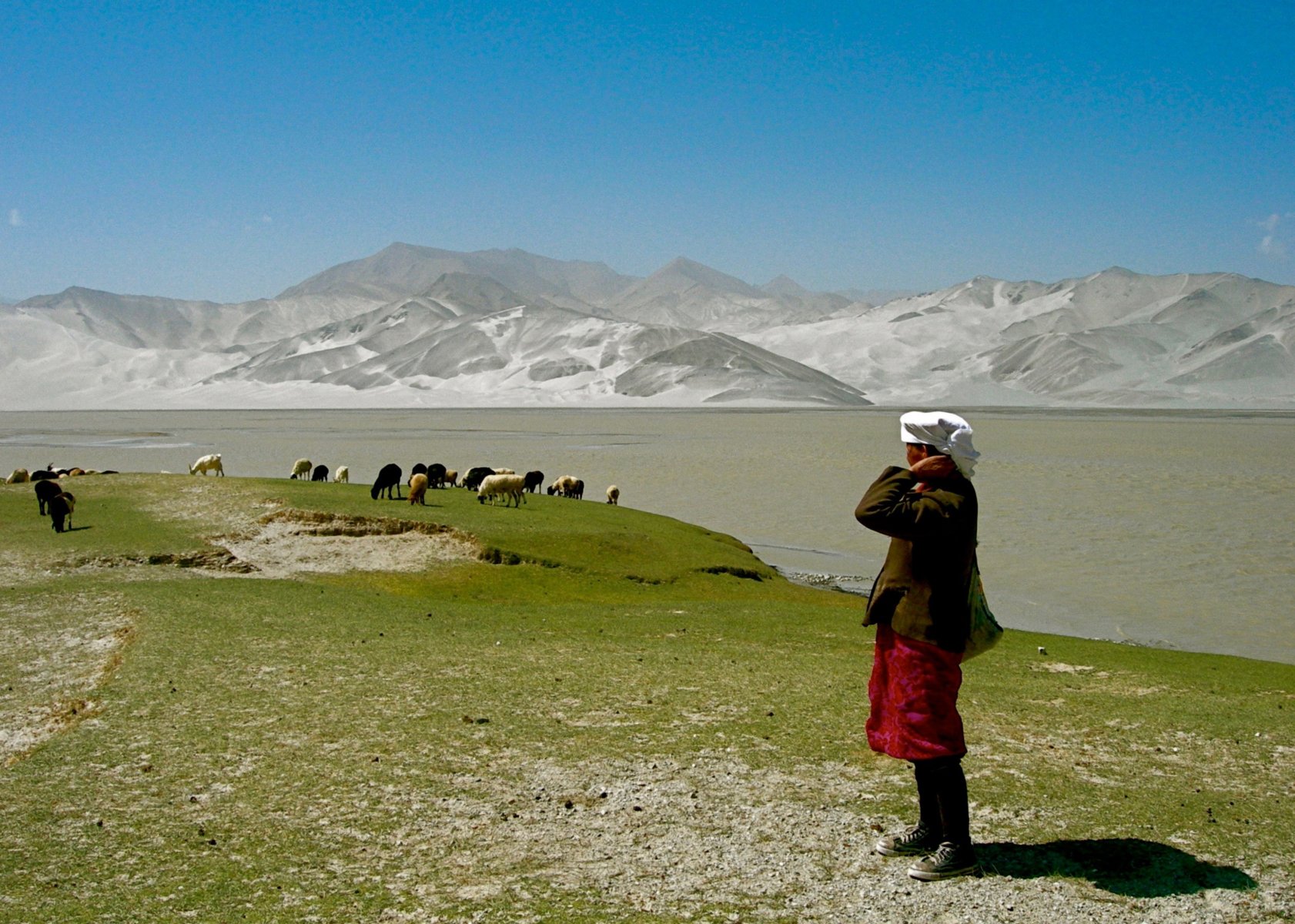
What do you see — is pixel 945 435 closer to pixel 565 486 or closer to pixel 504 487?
pixel 504 487

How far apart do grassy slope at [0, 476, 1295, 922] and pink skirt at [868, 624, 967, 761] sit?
78 cm

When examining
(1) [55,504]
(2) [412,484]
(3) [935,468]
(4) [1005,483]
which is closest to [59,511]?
(1) [55,504]

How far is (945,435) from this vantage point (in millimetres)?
5984

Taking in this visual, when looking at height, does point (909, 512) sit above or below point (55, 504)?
above

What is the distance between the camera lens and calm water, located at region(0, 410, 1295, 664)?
21094 mm

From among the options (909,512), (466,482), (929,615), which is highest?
(909,512)

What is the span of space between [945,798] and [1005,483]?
124ft

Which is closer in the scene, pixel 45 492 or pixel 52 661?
pixel 52 661

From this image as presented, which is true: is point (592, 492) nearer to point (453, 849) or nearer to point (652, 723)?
point (652, 723)

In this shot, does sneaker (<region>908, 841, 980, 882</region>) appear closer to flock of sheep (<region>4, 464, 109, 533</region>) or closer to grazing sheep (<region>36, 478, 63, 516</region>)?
flock of sheep (<region>4, 464, 109, 533</region>)

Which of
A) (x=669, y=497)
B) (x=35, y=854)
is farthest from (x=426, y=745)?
(x=669, y=497)

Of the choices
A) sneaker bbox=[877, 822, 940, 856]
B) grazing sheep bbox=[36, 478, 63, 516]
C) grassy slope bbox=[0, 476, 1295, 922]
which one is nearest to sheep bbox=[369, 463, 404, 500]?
grazing sheep bbox=[36, 478, 63, 516]

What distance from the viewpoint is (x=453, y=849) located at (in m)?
6.26

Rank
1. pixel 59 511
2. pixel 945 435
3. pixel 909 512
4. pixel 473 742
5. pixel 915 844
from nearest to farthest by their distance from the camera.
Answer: pixel 909 512 → pixel 945 435 → pixel 915 844 → pixel 473 742 → pixel 59 511
